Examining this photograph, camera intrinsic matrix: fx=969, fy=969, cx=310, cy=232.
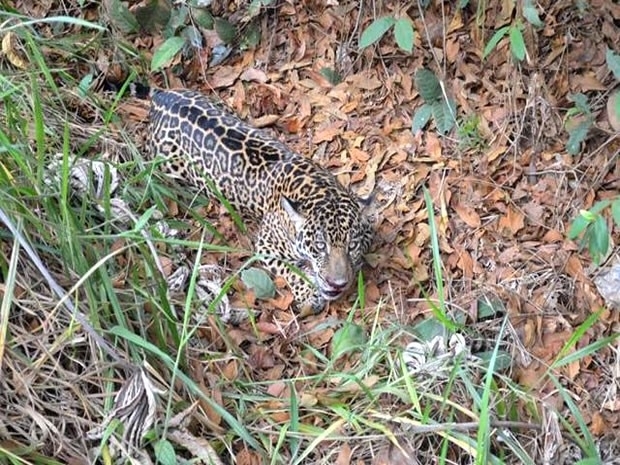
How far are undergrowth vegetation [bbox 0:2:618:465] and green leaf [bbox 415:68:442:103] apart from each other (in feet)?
1.83

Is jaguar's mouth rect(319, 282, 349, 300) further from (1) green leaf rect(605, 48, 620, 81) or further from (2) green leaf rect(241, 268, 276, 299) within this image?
(1) green leaf rect(605, 48, 620, 81)

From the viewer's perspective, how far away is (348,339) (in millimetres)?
4453

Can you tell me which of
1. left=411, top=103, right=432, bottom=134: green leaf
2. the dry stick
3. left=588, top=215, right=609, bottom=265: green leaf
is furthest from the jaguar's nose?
left=588, top=215, right=609, bottom=265: green leaf

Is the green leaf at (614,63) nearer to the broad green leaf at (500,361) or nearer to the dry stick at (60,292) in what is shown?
the broad green leaf at (500,361)

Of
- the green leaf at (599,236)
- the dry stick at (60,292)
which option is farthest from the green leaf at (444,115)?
the dry stick at (60,292)

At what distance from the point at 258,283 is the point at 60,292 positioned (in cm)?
127

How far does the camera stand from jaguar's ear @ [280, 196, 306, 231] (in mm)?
4922

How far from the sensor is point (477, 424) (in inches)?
152

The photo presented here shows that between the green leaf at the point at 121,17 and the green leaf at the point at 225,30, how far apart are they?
0.51 m

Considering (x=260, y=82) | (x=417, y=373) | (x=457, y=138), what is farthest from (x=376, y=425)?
(x=260, y=82)

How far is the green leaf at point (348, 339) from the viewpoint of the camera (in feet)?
14.4

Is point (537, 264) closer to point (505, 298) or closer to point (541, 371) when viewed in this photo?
point (505, 298)

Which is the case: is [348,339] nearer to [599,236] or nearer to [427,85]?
[599,236]

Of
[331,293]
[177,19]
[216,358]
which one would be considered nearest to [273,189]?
[331,293]
